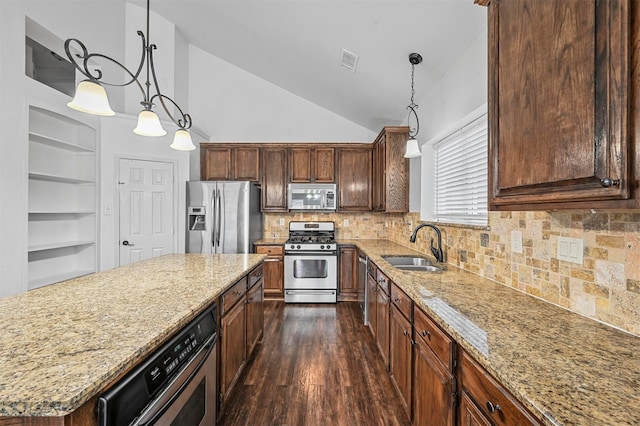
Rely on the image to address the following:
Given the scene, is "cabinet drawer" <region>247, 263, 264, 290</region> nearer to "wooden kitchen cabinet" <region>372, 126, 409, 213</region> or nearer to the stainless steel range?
the stainless steel range

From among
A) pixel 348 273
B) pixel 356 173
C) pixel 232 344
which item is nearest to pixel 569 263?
pixel 232 344

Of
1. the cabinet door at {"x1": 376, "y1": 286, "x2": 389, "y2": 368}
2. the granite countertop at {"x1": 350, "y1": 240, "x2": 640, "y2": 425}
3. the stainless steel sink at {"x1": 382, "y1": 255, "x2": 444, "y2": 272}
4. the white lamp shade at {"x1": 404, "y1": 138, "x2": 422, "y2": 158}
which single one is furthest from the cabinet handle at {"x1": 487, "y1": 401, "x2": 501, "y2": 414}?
the white lamp shade at {"x1": 404, "y1": 138, "x2": 422, "y2": 158}

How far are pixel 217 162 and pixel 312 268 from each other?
2.16 m

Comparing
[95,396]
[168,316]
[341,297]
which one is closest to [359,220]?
[341,297]

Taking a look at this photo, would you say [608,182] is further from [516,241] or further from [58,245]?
[58,245]

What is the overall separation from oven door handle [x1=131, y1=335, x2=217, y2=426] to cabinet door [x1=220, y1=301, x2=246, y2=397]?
0.33 meters

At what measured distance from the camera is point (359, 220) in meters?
4.75

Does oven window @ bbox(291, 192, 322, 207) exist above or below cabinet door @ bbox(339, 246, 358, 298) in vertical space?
above

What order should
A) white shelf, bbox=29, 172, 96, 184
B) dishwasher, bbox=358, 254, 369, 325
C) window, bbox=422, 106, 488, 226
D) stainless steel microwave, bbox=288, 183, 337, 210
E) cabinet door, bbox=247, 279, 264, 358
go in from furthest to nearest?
stainless steel microwave, bbox=288, 183, 337, 210
dishwasher, bbox=358, 254, 369, 325
white shelf, bbox=29, 172, 96, 184
cabinet door, bbox=247, 279, 264, 358
window, bbox=422, 106, 488, 226

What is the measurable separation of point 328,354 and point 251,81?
408 centimetres

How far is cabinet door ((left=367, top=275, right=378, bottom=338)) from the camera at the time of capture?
272 cm

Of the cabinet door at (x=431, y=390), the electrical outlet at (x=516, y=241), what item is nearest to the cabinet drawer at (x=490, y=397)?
the cabinet door at (x=431, y=390)

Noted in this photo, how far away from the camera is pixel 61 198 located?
11.0 ft

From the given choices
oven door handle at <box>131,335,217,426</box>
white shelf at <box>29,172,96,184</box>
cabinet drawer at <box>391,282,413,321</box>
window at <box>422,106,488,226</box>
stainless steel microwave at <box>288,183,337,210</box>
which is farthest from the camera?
stainless steel microwave at <box>288,183,337,210</box>
